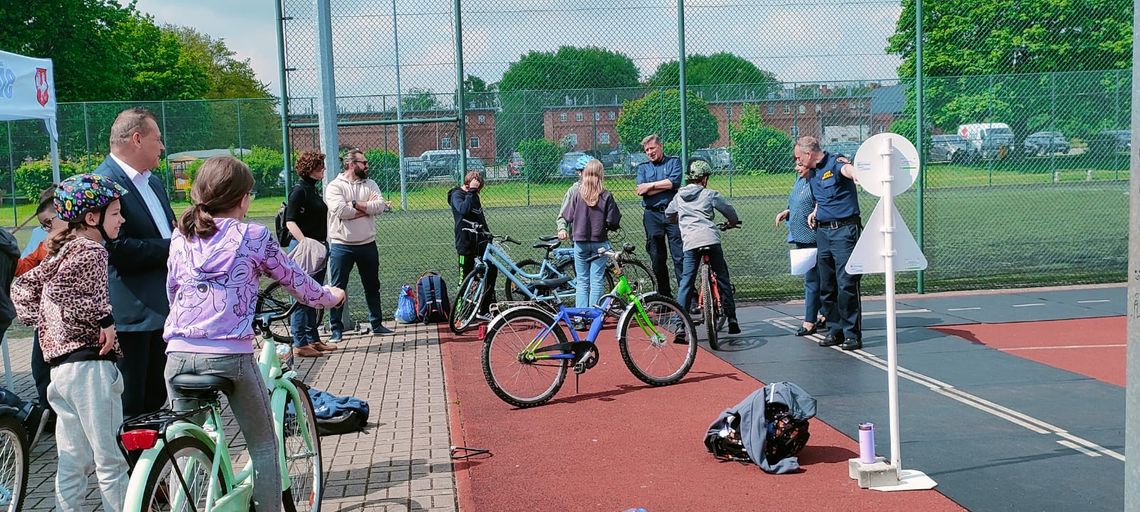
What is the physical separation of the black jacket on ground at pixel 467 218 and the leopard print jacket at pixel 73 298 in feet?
21.7

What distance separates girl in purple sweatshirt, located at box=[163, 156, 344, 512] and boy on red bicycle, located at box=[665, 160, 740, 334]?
5.95 meters

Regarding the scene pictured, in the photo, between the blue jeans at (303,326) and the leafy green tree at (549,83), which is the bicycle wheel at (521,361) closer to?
the blue jeans at (303,326)

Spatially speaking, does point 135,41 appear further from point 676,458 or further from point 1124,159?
point 676,458

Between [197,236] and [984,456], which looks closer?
[197,236]

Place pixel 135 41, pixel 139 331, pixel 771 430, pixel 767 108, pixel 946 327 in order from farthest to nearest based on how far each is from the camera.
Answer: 1. pixel 135 41
2. pixel 767 108
3. pixel 946 327
4. pixel 771 430
5. pixel 139 331

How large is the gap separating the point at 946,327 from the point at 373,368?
5.55 metres

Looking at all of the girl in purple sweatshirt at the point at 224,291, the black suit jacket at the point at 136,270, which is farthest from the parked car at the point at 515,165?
the girl in purple sweatshirt at the point at 224,291

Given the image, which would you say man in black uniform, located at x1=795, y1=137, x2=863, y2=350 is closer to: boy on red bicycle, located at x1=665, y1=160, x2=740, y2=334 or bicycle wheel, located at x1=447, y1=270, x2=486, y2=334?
boy on red bicycle, located at x1=665, y1=160, x2=740, y2=334

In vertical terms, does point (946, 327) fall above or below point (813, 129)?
below

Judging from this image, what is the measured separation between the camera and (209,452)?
3.99 metres

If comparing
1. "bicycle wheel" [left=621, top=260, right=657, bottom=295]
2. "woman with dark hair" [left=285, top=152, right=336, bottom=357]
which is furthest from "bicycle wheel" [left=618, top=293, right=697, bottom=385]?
"bicycle wheel" [left=621, top=260, right=657, bottom=295]

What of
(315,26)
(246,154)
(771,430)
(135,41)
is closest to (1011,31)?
(315,26)

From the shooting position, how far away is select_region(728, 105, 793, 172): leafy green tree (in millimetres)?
12984

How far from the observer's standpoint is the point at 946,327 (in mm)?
10297
